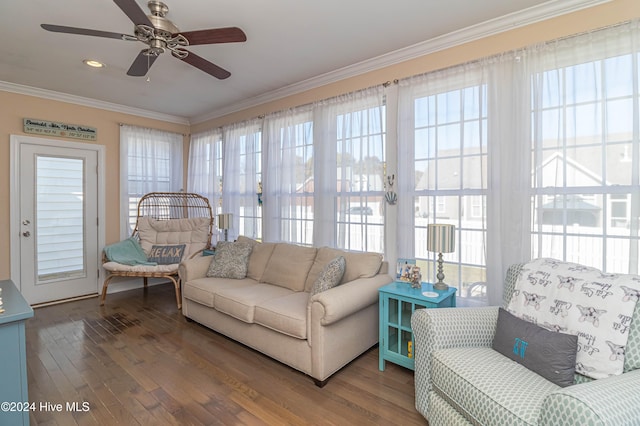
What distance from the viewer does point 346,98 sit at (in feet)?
10.8

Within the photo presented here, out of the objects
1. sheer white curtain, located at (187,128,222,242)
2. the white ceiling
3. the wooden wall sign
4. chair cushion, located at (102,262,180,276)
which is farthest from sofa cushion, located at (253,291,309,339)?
the wooden wall sign

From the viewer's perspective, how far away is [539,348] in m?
1.57

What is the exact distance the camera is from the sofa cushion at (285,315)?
2.28 m

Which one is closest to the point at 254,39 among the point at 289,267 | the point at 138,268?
the point at 289,267

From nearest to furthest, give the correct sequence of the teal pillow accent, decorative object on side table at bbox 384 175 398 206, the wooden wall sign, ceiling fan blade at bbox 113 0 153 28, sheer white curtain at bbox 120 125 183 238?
ceiling fan blade at bbox 113 0 153 28 → decorative object on side table at bbox 384 175 398 206 → the wooden wall sign → the teal pillow accent → sheer white curtain at bbox 120 125 183 238

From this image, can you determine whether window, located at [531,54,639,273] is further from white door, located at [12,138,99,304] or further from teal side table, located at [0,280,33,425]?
white door, located at [12,138,99,304]

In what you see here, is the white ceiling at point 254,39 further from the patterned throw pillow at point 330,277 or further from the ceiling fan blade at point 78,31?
the patterned throw pillow at point 330,277

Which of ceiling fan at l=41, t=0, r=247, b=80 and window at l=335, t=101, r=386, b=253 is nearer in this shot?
ceiling fan at l=41, t=0, r=247, b=80

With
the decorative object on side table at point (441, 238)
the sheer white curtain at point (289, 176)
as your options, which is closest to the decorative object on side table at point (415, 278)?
the decorative object on side table at point (441, 238)

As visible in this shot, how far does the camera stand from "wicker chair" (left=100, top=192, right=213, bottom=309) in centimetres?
396

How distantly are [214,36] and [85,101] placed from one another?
3.46 meters

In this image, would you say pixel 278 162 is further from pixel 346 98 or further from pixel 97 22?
pixel 97 22

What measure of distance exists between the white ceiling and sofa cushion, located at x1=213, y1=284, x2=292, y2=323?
221 cm

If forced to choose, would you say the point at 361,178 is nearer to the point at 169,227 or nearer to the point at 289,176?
the point at 289,176
